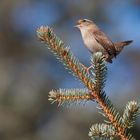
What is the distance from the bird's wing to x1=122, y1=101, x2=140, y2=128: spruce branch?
2.65 m

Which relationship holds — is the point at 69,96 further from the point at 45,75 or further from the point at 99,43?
the point at 45,75

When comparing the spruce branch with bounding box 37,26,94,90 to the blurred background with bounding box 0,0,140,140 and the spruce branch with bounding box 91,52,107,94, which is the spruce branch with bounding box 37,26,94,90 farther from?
the blurred background with bounding box 0,0,140,140

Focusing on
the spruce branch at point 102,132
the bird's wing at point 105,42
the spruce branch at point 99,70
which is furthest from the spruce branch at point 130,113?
the bird's wing at point 105,42

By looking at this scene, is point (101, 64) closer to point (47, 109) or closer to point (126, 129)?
point (126, 129)

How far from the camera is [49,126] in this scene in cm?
1434

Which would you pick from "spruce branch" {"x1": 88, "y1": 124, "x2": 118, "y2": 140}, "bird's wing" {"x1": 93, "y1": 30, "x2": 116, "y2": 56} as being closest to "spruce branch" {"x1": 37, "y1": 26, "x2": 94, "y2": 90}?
"spruce branch" {"x1": 88, "y1": 124, "x2": 118, "y2": 140}

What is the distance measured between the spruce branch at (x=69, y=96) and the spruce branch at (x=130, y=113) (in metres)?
0.27

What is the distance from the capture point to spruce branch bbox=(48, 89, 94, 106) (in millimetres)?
3123

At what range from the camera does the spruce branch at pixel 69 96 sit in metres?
3.12

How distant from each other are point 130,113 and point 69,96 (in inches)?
14.8

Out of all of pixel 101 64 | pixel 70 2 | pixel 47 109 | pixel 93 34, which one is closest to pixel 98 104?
pixel 101 64

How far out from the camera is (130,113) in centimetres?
292

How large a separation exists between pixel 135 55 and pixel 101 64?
48.7ft

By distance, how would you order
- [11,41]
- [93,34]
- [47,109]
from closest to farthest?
[93,34] < [47,109] < [11,41]
